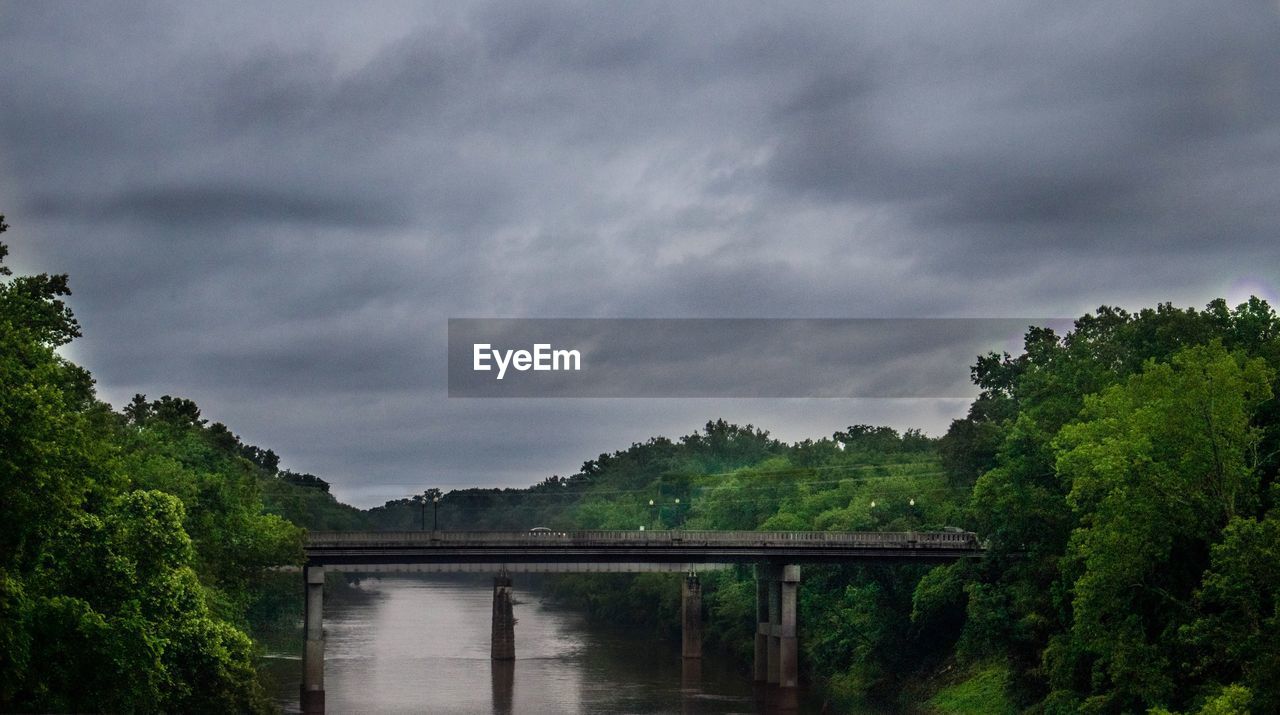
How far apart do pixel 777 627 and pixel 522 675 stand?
18.9m

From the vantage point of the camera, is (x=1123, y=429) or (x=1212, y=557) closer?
(x=1212, y=557)

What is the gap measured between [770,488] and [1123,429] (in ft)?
296

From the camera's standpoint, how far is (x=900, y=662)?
328 ft

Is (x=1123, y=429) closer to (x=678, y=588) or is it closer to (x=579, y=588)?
(x=678, y=588)

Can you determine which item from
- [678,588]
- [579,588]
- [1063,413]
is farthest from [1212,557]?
[579,588]

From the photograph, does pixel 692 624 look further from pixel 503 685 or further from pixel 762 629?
pixel 503 685

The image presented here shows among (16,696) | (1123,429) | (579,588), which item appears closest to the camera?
(16,696)

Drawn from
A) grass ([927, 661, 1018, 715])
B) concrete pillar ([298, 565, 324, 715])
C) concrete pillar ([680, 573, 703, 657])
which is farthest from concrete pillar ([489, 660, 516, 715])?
grass ([927, 661, 1018, 715])

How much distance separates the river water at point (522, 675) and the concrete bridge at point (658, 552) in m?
5.13

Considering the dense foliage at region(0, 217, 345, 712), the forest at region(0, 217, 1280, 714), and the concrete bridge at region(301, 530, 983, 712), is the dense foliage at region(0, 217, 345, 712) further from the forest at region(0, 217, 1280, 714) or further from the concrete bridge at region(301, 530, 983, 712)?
the concrete bridge at region(301, 530, 983, 712)

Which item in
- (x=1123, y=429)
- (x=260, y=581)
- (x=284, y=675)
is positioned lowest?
(x=284, y=675)

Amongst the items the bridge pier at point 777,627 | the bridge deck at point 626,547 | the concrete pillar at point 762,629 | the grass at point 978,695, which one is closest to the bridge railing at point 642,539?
the bridge deck at point 626,547

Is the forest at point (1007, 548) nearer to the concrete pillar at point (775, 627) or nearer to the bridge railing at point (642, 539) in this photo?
the bridge railing at point (642, 539)

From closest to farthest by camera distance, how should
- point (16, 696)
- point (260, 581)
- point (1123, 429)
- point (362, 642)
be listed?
1. point (16, 696)
2. point (1123, 429)
3. point (260, 581)
4. point (362, 642)
